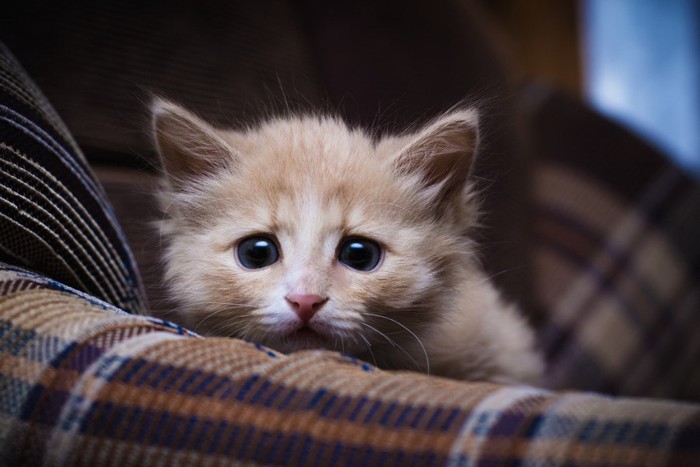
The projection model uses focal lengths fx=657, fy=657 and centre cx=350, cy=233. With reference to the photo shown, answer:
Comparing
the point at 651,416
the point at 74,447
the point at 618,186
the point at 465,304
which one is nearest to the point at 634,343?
the point at 618,186

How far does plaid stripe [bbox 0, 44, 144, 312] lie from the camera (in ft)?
1.89

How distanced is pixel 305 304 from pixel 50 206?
0.82 ft

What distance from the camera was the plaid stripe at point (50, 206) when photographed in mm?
575

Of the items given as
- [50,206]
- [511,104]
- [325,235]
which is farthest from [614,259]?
[50,206]

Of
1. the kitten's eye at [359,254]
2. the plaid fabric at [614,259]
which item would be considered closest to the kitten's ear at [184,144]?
the kitten's eye at [359,254]

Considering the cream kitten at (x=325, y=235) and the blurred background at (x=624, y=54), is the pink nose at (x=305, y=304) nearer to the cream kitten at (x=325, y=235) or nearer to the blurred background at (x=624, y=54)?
the cream kitten at (x=325, y=235)

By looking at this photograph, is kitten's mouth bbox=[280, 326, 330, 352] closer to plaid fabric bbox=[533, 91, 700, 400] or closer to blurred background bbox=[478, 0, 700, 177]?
plaid fabric bbox=[533, 91, 700, 400]

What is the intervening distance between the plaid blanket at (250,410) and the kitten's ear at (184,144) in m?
0.22

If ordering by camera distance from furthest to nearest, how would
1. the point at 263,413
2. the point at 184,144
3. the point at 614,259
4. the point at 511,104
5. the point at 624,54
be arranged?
1. the point at 624,54
2. the point at 614,259
3. the point at 511,104
4. the point at 184,144
5. the point at 263,413

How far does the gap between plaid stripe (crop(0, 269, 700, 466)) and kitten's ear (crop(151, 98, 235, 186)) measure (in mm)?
252

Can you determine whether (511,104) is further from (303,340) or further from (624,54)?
(624,54)

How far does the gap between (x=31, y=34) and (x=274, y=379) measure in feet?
2.26

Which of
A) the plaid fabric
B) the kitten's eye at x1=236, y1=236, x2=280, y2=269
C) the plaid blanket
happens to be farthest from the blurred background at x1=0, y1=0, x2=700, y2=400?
the plaid blanket

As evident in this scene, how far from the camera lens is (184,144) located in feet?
2.26
